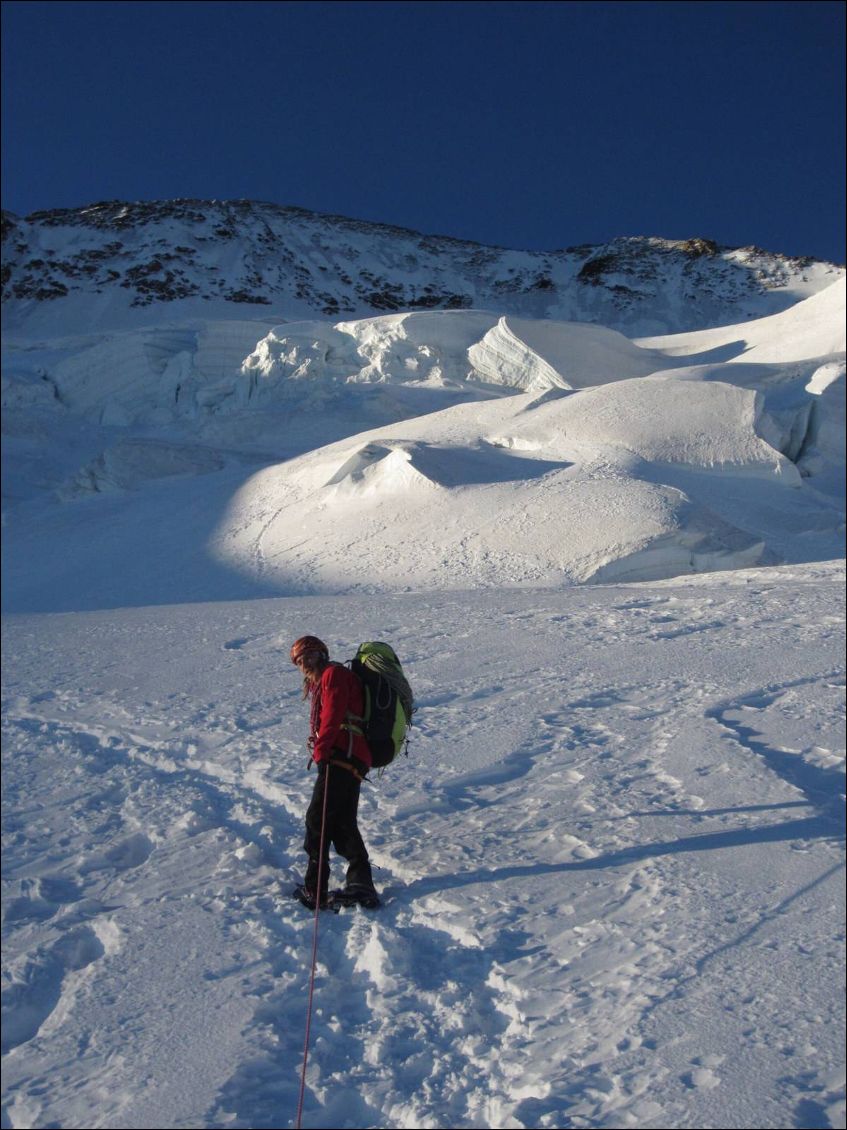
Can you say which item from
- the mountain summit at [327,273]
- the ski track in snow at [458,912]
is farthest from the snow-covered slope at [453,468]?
the mountain summit at [327,273]

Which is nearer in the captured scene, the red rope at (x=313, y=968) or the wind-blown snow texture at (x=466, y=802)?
the red rope at (x=313, y=968)

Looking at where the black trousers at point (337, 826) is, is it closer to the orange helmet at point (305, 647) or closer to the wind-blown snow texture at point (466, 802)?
the wind-blown snow texture at point (466, 802)

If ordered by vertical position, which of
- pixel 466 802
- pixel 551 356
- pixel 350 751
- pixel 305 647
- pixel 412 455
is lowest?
pixel 466 802

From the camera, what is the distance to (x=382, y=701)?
3.62m

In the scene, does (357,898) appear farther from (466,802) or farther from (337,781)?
(466,802)

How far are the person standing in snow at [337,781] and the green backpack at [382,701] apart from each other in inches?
1.6

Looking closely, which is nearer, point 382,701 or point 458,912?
point 458,912

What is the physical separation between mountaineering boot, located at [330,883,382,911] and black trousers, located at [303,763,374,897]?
4cm

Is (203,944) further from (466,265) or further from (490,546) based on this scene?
(466,265)

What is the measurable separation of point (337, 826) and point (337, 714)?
0.42 m

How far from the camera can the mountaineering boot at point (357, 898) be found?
134 inches

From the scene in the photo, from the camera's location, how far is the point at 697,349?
93.0 ft

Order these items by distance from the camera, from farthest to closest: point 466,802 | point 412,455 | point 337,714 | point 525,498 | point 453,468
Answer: point 412,455, point 453,468, point 525,498, point 466,802, point 337,714

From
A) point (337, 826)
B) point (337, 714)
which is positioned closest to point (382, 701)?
point (337, 714)
